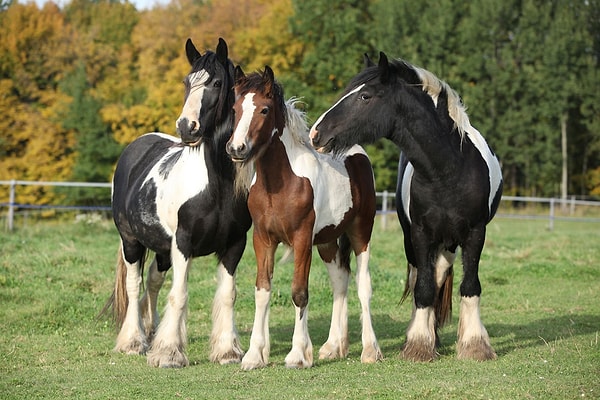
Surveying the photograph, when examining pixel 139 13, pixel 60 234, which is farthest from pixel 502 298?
pixel 139 13

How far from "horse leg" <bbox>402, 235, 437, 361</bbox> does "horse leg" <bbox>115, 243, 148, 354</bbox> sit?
2.52m

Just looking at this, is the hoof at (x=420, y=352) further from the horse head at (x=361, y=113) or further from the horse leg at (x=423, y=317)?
the horse head at (x=361, y=113)

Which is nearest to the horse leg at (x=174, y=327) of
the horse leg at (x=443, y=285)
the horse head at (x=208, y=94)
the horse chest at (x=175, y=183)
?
the horse chest at (x=175, y=183)

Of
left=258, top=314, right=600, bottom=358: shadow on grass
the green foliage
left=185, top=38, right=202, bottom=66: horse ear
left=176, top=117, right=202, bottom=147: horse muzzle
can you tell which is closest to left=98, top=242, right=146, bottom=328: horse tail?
left=258, top=314, right=600, bottom=358: shadow on grass

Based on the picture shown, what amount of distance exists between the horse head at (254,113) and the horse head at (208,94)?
19 centimetres

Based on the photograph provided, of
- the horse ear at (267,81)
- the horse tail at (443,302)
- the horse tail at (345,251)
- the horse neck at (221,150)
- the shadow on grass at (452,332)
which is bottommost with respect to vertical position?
the shadow on grass at (452,332)

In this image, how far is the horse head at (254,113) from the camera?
6.38 metres

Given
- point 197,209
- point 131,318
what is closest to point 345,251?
point 197,209

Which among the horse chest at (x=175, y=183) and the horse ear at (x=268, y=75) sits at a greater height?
the horse ear at (x=268, y=75)

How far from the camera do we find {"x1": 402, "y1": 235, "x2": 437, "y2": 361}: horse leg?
6926 mm

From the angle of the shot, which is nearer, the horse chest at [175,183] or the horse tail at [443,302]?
the horse chest at [175,183]

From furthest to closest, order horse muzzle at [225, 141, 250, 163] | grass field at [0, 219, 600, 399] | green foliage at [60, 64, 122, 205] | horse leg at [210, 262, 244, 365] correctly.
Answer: green foliage at [60, 64, 122, 205], horse leg at [210, 262, 244, 365], horse muzzle at [225, 141, 250, 163], grass field at [0, 219, 600, 399]

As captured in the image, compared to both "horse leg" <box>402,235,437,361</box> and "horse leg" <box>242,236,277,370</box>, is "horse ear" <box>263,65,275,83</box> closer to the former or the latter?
"horse leg" <box>242,236,277,370</box>

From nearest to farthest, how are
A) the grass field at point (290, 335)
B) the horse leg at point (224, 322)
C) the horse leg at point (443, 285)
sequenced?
1. the grass field at point (290, 335)
2. the horse leg at point (224, 322)
3. the horse leg at point (443, 285)
